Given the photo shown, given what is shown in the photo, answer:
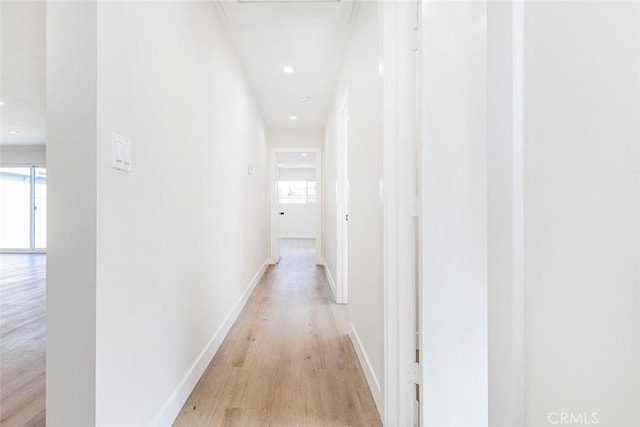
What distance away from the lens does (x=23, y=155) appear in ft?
24.4

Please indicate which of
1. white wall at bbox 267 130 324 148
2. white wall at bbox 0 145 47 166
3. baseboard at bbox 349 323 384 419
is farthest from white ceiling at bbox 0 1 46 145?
baseboard at bbox 349 323 384 419

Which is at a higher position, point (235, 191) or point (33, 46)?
point (33, 46)

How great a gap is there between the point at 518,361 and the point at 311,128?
5444mm

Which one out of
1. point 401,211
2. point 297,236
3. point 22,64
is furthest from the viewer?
point 297,236

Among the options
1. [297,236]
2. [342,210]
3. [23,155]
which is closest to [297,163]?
[297,236]

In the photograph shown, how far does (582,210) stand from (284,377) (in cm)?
186

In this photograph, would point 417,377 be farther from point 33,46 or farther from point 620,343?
point 33,46

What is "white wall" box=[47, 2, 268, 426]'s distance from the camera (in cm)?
95

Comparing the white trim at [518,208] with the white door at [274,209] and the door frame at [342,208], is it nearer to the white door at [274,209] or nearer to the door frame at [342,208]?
the door frame at [342,208]

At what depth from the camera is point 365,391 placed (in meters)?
1.75

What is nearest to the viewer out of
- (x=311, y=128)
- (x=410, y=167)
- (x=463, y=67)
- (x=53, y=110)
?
(x=53, y=110)

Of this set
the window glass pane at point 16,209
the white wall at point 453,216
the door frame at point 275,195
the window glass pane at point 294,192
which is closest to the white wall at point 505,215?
the white wall at point 453,216

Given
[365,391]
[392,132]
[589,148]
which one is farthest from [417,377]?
[589,148]
